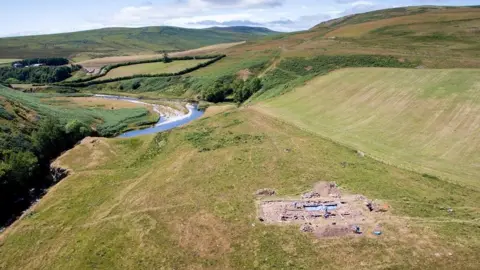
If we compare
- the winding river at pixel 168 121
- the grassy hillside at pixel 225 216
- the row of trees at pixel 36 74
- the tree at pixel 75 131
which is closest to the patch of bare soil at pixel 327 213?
the grassy hillside at pixel 225 216

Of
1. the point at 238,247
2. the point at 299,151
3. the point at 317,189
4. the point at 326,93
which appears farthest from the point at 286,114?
the point at 238,247

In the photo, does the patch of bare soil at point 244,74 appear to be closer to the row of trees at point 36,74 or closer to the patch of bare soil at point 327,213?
the patch of bare soil at point 327,213

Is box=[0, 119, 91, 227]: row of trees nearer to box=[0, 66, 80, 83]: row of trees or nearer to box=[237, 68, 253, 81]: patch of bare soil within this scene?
box=[237, 68, 253, 81]: patch of bare soil

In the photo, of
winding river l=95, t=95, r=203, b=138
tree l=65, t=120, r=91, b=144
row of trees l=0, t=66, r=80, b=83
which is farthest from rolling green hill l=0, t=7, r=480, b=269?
row of trees l=0, t=66, r=80, b=83

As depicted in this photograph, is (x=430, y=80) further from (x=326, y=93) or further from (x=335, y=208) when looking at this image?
(x=335, y=208)

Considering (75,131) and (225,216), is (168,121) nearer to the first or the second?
(75,131)

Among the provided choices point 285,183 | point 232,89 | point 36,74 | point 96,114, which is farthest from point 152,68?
point 285,183
